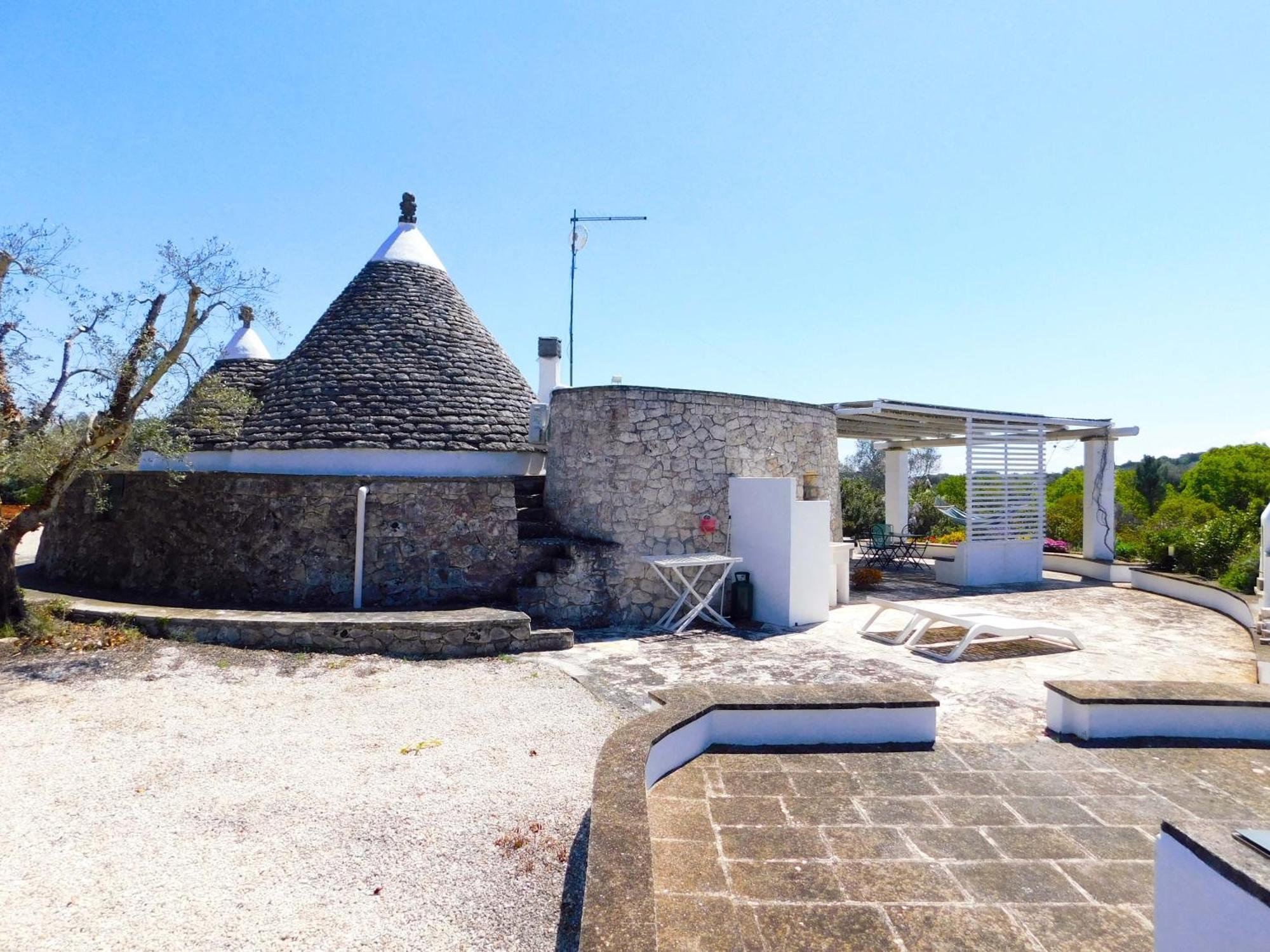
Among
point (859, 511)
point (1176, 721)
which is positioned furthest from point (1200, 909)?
point (859, 511)

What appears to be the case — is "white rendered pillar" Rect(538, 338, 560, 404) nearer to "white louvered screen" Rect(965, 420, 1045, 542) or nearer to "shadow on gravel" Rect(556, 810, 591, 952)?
"white louvered screen" Rect(965, 420, 1045, 542)

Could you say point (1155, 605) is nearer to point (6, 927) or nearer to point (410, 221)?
point (6, 927)

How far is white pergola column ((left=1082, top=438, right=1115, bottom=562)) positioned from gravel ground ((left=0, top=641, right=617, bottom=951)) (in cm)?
1424

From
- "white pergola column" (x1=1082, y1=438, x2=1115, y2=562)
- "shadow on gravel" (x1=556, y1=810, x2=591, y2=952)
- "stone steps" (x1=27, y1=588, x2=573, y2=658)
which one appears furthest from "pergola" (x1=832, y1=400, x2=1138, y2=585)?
"shadow on gravel" (x1=556, y1=810, x2=591, y2=952)

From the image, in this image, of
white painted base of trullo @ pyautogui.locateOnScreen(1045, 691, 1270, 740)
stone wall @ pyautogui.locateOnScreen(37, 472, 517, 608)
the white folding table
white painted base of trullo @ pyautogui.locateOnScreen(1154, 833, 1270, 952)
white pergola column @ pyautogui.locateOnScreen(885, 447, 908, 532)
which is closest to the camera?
white painted base of trullo @ pyautogui.locateOnScreen(1154, 833, 1270, 952)

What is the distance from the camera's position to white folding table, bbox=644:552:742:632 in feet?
32.0

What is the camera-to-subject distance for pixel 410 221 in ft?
46.9

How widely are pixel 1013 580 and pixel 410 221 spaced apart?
49.0 ft

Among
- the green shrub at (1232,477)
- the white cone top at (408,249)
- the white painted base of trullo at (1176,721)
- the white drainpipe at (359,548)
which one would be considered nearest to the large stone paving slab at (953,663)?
the white painted base of trullo at (1176,721)

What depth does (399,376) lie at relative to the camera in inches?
468

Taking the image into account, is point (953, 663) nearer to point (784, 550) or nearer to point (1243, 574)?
point (784, 550)

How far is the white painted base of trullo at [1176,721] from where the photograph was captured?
16.5 feet

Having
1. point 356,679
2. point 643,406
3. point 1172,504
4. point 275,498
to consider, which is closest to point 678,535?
point 643,406

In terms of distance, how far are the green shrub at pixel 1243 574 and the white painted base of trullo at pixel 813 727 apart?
1007 cm
